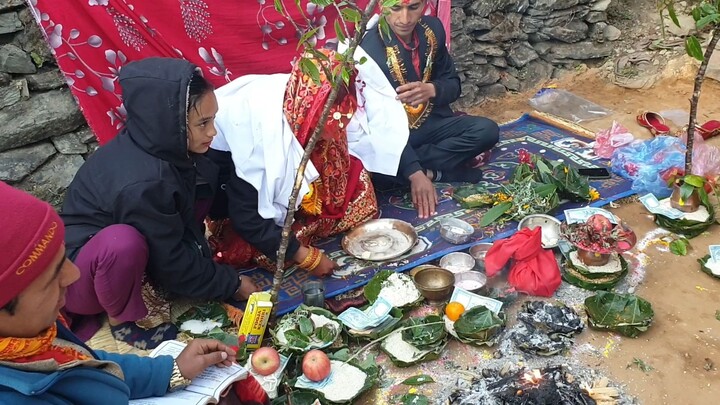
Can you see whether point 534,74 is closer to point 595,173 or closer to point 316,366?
point 595,173

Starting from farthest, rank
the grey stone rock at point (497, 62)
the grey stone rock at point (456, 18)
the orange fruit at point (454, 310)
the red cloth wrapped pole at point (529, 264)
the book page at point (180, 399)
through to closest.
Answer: the grey stone rock at point (497, 62) < the grey stone rock at point (456, 18) < the red cloth wrapped pole at point (529, 264) < the orange fruit at point (454, 310) < the book page at point (180, 399)

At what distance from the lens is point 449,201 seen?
398cm

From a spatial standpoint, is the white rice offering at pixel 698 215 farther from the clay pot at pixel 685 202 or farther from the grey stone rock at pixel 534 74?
the grey stone rock at pixel 534 74

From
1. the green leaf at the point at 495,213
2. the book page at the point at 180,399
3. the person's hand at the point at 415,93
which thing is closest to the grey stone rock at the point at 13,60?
the person's hand at the point at 415,93

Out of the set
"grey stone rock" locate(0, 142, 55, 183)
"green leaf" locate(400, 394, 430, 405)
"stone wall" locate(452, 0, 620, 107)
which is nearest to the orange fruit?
"green leaf" locate(400, 394, 430, 405)

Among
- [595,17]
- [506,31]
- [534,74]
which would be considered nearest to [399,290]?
[506,31]

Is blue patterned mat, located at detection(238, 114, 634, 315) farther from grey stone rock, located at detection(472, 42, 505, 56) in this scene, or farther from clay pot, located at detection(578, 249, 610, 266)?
grey stone rock, located at detection(472, 42, 505, 56)

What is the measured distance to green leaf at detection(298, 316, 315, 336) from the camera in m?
2.75

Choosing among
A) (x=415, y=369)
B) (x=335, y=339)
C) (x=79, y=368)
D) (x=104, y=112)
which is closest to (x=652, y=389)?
(x=415, y=369)

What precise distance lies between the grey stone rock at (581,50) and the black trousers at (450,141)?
2404mm

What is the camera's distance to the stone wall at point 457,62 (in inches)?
137

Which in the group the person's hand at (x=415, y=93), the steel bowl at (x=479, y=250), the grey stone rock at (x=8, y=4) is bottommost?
the steel bowl at (x=479, y=250)

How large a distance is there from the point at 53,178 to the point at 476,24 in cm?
374

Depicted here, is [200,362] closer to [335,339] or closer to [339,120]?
[335,339]
